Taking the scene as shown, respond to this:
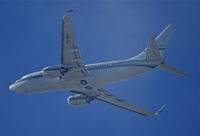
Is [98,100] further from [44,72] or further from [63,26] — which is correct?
[63,26]

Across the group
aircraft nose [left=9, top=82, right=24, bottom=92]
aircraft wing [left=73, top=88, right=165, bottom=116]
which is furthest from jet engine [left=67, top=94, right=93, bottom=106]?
aircraft nose [left=9, top=82, right=24, bottom=92]

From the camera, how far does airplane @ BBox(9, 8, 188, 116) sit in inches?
2069

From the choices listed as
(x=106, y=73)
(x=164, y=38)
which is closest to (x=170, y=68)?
(x=164, y=38)

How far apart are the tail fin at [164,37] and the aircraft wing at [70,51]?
11.2m

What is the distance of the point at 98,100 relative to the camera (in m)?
62.8

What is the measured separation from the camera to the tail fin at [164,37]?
60.4m

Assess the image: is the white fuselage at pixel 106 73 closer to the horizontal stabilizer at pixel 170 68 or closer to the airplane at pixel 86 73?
the airplane at pixel 86 73

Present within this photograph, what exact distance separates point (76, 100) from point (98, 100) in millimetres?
3017

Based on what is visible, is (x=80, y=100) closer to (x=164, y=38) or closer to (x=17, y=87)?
(x=17, y=87)

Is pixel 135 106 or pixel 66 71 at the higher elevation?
pixel 66 71

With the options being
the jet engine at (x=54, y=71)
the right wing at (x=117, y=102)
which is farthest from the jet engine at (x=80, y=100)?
the jet engine at (x=54, y=71)

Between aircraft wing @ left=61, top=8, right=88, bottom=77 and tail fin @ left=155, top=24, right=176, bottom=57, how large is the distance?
1124 cm

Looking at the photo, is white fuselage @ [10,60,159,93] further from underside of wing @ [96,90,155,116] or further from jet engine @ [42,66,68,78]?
underside of wing @ [96,90,155,116]

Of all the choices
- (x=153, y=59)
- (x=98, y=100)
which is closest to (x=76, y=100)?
(x=98, y=100)
